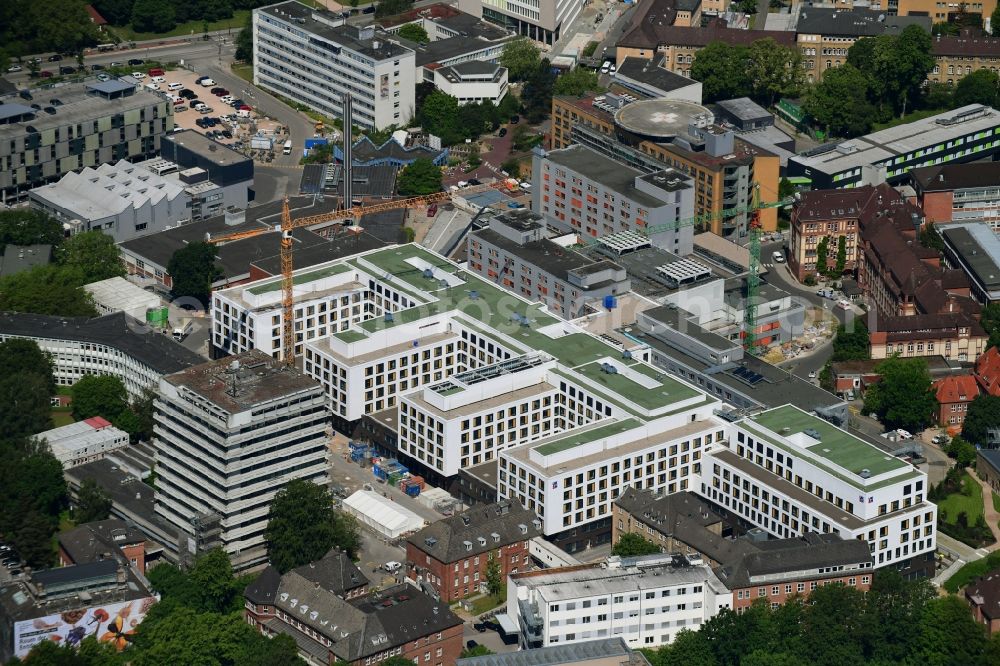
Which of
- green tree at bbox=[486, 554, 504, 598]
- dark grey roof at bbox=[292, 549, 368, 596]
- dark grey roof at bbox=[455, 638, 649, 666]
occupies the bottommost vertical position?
Result: green tree at bbox=[486, 554, 504, 598]

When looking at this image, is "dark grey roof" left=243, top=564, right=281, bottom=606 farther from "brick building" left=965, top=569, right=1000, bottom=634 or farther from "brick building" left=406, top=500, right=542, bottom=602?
"brick building" left=965, top=569, right=1000, bottom=634

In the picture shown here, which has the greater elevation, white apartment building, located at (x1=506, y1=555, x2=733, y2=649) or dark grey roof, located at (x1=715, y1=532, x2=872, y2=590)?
dark grey roof, located at (x1=715, y1=532, x2=872, y2=590)

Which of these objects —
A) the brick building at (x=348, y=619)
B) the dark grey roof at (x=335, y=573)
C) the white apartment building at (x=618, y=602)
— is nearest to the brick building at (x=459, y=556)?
the dark grey roof at (x=335, y=573)

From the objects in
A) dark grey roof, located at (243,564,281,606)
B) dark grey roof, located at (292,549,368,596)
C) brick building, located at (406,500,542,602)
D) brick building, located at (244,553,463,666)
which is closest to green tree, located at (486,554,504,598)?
brick building, located at (406,500,542,602)

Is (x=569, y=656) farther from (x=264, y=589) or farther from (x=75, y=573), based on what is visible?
(x=75, y=573)

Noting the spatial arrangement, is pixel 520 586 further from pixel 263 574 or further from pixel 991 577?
pixel 991 577

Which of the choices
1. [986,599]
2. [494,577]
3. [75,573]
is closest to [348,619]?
[494,577]
